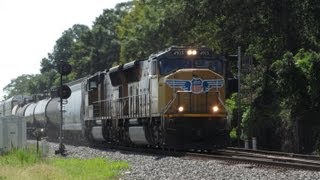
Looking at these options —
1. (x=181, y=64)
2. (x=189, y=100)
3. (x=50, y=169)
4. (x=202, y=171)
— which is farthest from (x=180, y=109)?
(x=50, y=169)

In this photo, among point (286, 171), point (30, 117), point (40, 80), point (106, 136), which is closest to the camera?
point (286, 171)

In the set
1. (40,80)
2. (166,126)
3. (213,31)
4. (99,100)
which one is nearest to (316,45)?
(213,31)

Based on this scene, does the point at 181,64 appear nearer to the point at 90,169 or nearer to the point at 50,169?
the point at 90,169

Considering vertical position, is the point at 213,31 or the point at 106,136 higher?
the point at 213,31

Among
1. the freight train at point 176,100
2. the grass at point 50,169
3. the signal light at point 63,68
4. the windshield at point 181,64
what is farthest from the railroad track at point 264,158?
the signal light at point 63,68

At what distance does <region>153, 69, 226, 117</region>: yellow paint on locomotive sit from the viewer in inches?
808

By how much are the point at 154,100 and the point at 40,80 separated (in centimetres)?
12209

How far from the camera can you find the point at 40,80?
140 m

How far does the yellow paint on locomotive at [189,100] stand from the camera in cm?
2053

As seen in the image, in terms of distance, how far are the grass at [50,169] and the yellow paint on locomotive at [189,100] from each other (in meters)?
3.47

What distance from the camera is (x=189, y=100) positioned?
20.7 m

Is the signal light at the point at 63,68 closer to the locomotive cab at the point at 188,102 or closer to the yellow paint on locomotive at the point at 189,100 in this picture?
the locomotive cab at the point at 188,102

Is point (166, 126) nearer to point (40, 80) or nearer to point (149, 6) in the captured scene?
point (149, 6)

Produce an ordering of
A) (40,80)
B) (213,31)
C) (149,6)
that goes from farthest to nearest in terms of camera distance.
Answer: (40,80) → (149,6) → (213,31)
